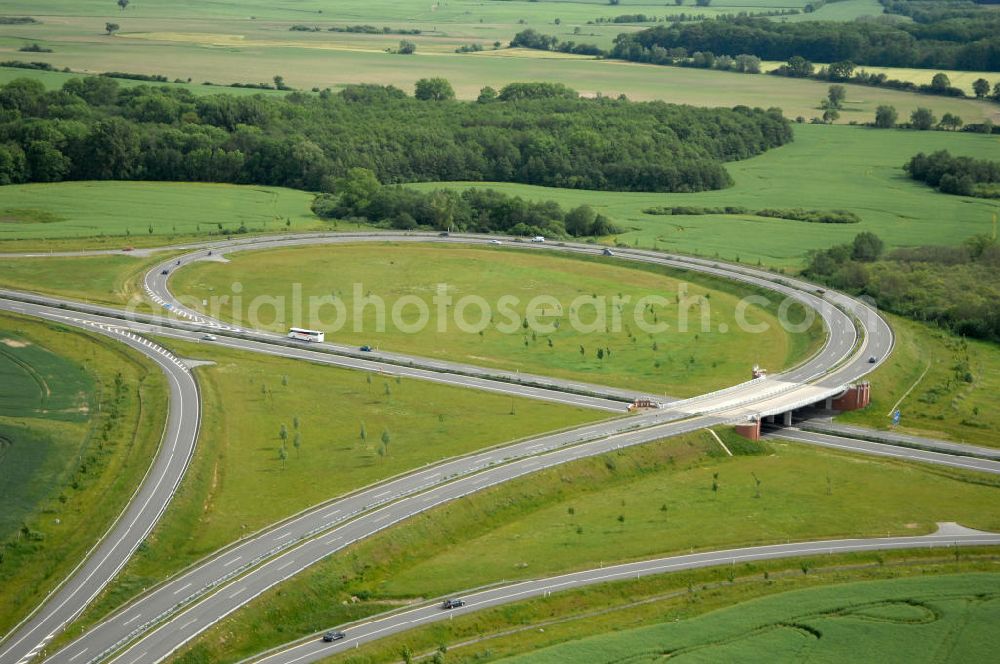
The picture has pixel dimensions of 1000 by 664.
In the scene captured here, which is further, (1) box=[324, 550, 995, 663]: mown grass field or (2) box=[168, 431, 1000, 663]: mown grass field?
(2) box=[168, 431, 1000, 663]: mown grass field

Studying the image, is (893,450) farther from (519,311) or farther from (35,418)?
(35,418)

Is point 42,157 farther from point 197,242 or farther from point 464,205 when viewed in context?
point 464,205

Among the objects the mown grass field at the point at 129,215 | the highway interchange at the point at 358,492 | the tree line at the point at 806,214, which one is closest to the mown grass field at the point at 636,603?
the highway interchange at the point at 358,492

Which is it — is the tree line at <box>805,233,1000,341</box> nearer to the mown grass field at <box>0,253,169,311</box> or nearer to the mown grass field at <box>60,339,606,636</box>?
the mown grass field at <box>60,339,606,636</box>

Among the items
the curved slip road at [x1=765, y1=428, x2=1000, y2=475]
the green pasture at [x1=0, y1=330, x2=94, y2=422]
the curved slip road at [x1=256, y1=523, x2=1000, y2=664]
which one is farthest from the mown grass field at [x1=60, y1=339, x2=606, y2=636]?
the curved slip road at [x1=765, y1=428, x2=1000, y2=475]

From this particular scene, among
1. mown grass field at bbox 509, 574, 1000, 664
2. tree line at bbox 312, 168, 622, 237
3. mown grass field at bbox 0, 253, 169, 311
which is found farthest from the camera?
tree line at bbox 312, 168, 622, 237

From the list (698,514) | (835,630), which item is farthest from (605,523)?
(835,630)

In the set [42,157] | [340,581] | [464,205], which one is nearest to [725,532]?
[340,581]
